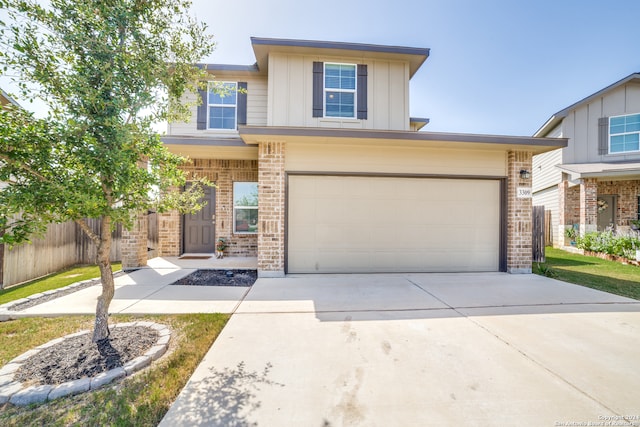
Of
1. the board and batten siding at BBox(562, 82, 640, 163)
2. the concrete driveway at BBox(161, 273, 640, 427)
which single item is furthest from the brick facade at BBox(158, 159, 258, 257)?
the board and batten siding at BBox(562, 82, 640, 163)

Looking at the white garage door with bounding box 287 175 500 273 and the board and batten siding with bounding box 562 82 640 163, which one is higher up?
the board and batten siding with bounding box 562 82 640 163

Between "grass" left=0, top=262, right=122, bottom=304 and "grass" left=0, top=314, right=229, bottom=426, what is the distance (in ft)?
5.16

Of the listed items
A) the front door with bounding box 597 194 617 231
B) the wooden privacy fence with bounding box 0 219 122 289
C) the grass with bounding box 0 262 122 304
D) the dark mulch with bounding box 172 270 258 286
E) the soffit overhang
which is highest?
the soffit overhang

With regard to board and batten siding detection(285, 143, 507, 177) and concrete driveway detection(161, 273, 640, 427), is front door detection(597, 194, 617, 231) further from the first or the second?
concrete driveway detection(161, 273, 640, 427)

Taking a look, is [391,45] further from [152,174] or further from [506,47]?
[152,174]

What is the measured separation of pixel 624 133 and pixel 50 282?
19318mm

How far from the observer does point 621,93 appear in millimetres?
10906

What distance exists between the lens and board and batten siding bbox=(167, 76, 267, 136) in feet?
26.7

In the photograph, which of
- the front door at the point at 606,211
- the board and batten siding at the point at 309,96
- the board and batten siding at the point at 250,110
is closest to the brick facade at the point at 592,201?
the front door at the point at 606,211

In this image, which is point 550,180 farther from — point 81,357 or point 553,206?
point 81,357

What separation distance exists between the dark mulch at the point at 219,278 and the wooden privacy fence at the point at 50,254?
236 centimetres

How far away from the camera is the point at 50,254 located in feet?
20.0

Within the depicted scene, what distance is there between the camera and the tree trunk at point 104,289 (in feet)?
9.30

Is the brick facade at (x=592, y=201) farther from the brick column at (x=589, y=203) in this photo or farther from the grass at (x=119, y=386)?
the grass at (x=119, y=386)
